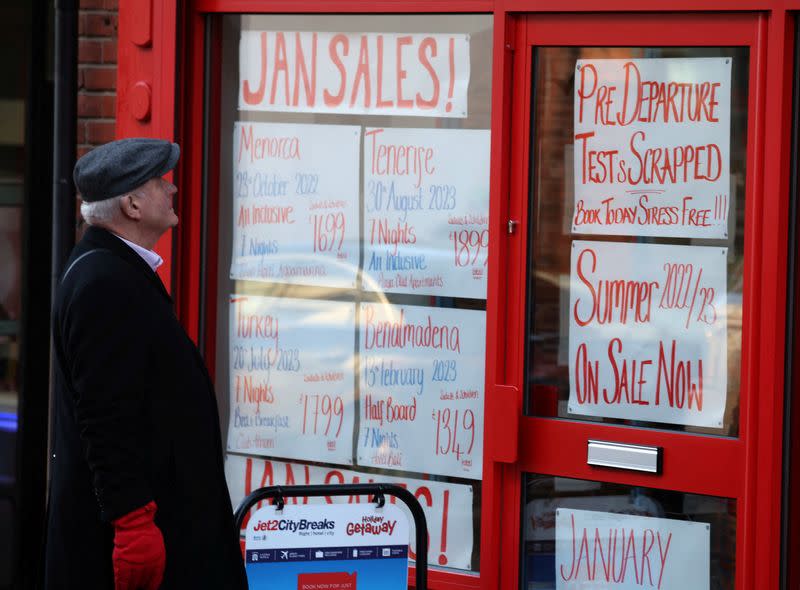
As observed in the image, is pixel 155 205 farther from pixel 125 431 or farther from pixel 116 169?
pixel 125 431

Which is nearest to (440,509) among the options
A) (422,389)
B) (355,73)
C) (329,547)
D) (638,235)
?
(422,389)

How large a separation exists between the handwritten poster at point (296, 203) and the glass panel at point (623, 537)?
1.23 metres

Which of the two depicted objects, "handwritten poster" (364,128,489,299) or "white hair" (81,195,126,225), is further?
"handwritten poster" (364,128,489,299)

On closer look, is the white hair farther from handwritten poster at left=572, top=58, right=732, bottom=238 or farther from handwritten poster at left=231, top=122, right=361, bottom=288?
handwritten poster at left=572, top=58, right=732, bottom=238

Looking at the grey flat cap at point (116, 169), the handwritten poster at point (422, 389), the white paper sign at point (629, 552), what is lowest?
the white paper sign at point (629, 552)

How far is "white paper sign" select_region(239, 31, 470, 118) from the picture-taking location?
15.2 feet

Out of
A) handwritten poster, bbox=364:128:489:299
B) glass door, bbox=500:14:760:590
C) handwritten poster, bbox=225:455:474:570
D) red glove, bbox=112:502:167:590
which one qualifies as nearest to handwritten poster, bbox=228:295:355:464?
Result: handwritten poster, bbox=225:455:474:570

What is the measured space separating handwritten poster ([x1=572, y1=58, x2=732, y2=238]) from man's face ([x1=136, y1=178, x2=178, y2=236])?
167 cm

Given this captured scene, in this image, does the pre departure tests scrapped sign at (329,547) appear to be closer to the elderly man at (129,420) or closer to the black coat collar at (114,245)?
A: the elderly man at (129,420)

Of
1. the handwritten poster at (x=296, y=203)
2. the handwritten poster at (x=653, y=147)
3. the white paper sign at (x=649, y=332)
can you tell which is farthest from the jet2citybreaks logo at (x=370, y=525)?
the handwritten poster at (x=653, y=147)

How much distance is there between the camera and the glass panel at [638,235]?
165 inches

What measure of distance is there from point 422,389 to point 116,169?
6.01 ft

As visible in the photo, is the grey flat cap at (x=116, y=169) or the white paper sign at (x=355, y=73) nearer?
the grey flat cap at (x=116, y=169)

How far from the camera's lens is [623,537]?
14.4 ft
